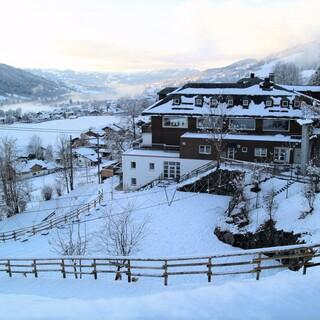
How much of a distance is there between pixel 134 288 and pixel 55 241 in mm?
12346

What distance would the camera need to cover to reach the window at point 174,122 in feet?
123

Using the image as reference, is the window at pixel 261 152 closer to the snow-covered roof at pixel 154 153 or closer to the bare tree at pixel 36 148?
the snow-covered roof at pixel 154 153

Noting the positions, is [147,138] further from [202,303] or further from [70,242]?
[202,303]

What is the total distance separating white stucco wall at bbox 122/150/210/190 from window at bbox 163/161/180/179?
0.31 metres

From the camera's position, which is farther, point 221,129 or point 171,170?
point 171,170

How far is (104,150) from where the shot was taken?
99375 mm

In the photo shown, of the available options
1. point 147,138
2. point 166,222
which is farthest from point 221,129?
point 166,222

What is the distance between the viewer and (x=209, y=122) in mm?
35000

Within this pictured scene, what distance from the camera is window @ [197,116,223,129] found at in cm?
3412

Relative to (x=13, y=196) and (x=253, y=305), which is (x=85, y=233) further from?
(x=13, y=196)

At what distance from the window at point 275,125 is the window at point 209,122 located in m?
4.48

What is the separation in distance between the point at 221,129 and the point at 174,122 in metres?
6.29

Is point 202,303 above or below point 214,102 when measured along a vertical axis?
below

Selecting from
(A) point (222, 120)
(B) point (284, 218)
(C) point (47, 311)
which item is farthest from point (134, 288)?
(A) point (222, 120)
